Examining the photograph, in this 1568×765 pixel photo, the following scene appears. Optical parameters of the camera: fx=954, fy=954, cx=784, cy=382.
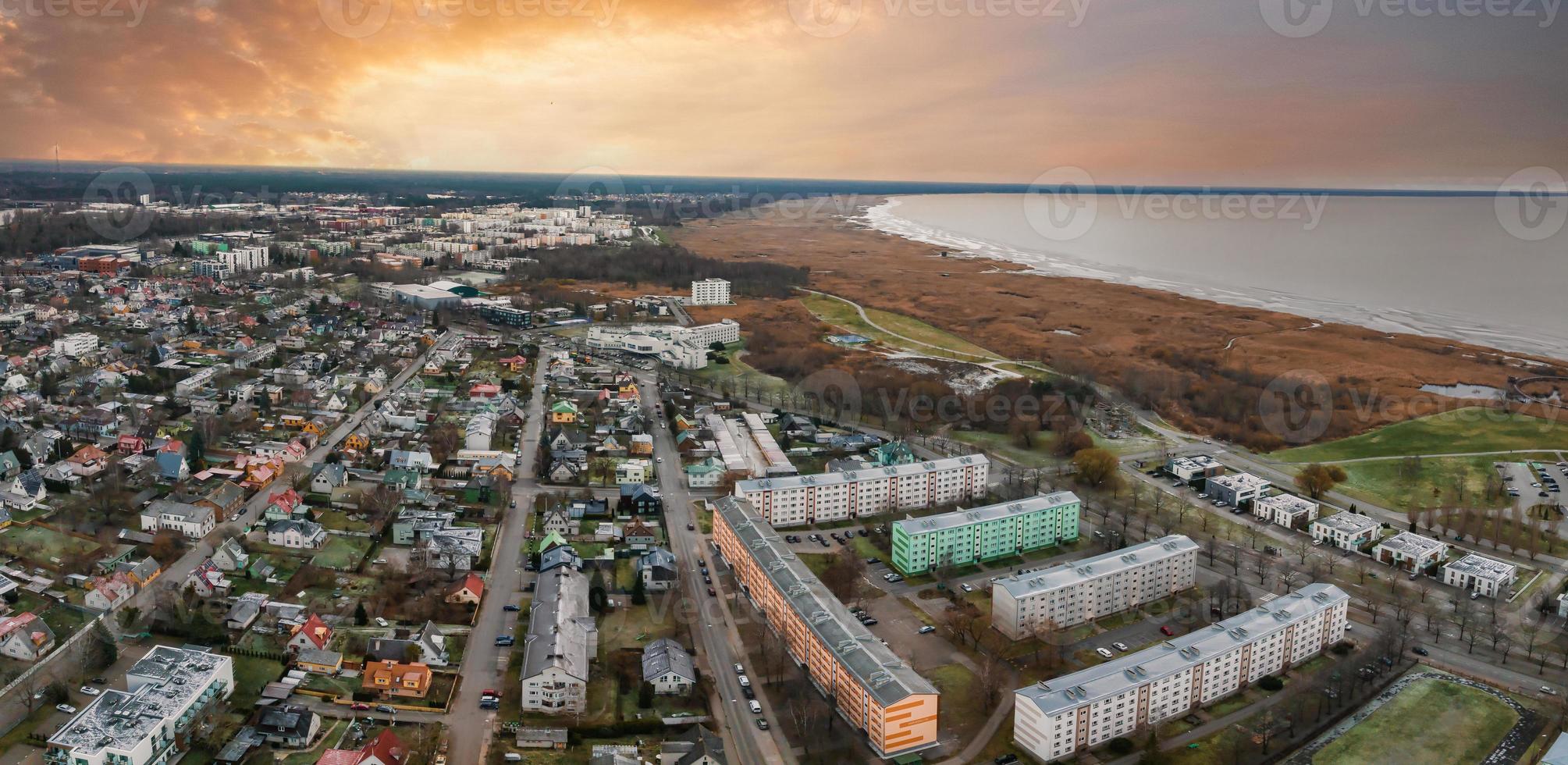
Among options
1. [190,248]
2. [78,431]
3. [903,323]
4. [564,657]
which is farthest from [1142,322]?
[190,248]

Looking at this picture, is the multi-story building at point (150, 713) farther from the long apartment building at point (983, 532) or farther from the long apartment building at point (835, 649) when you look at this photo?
the long apartment building at point (983, 532)

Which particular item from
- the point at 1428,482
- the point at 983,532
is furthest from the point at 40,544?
the point at 1428,482

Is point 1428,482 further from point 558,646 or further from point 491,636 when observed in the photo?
point 491,636

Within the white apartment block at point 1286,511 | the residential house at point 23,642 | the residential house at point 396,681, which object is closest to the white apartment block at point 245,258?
the residential house at point 23,642

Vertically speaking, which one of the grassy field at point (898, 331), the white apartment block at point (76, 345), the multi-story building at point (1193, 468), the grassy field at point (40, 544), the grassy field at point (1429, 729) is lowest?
the grassy field at point (1429, 729)

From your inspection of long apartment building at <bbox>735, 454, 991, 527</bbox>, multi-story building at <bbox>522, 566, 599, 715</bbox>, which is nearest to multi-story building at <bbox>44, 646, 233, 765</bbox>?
multi-story building at <bbox>522, 566, 599, 715</bbox>

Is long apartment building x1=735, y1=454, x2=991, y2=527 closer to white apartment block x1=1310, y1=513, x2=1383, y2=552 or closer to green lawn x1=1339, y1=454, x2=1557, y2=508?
white apartment block x1=1310, y1=513, x2=1383, y2=552
